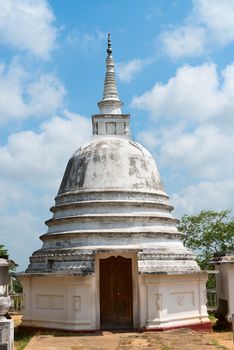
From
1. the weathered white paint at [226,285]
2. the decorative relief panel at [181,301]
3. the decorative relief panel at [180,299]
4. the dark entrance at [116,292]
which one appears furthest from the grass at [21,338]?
the weathered white paint at [226,285]

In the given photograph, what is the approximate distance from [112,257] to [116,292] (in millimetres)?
1379

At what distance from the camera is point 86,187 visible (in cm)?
2117

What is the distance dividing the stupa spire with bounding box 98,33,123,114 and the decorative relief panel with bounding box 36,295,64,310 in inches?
379

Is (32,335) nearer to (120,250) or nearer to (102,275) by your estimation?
(102,275)

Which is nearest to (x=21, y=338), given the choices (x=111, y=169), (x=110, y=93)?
(x=111, y=169)

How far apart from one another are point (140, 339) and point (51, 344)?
3035 millimetres

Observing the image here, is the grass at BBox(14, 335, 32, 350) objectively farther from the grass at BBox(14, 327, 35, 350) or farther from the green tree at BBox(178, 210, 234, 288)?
the green tree at BBox(178, 210, 234, 288)

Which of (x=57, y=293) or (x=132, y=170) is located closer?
(x=57, y=293)

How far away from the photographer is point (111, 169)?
21234 millimetres

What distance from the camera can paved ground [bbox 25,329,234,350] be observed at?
594 inches

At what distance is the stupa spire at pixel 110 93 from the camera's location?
24125mm

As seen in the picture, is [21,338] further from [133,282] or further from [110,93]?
[110,93]

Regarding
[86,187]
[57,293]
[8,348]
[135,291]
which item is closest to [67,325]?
[57,293]

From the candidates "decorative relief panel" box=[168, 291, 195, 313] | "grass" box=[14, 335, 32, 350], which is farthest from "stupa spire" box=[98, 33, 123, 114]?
"grass" box=[14, 335, 32, 350]
